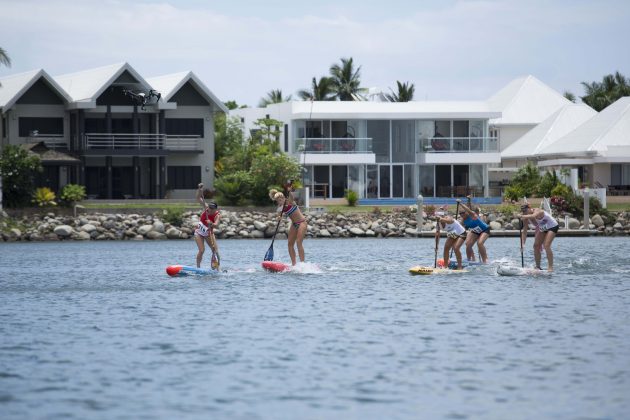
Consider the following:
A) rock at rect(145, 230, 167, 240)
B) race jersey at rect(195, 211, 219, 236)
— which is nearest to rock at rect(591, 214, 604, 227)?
rock at rect(145, 230, 167, 240)

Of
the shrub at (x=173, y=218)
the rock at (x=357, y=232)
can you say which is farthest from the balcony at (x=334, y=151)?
the shrub at (x=173, y=218)

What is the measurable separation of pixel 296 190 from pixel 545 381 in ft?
169

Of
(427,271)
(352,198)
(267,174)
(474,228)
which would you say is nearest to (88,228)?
(267,174)

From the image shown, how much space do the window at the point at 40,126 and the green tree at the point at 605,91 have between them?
5648 centimetres

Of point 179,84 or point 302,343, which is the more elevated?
point 179,84

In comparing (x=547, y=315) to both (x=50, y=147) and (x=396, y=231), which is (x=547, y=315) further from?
(x=50, y=147)

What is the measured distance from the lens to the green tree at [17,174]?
60750mm

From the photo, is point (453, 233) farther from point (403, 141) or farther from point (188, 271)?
point (403, 141)

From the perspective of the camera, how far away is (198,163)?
236ft

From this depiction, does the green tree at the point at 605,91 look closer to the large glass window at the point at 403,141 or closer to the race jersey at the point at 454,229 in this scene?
the large glass window at the point at 403,141

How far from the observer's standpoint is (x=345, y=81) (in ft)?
343

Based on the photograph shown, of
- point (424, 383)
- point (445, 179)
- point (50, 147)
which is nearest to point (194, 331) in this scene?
point (424, 383)

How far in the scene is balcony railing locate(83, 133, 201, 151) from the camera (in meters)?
68.1

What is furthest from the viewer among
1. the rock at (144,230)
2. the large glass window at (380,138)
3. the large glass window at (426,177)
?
the large glass window at (380,138)
